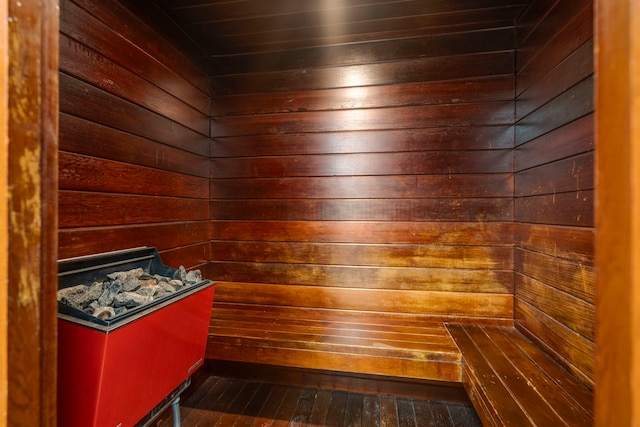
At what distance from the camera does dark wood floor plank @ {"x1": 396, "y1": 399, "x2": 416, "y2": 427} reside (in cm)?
186

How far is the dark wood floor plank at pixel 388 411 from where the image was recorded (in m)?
1.86

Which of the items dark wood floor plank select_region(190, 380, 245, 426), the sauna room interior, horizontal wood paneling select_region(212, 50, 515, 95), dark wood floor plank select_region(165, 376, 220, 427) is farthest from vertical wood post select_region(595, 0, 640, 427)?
dark wood floor plank select_region(165, 376, 220, 427)

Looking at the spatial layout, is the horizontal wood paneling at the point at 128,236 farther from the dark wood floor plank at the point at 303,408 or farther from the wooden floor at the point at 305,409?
the dark wood floor plank at the point at 303,408

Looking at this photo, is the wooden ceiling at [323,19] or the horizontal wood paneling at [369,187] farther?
the horizontal wood paneling at [369,187]

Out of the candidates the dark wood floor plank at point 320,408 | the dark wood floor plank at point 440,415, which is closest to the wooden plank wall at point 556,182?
the dark wood floor plank at point 440,415

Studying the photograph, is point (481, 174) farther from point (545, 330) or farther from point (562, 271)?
point (545, 330)

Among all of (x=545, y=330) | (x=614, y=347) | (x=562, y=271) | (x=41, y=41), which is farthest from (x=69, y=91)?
(x=545, y=330)

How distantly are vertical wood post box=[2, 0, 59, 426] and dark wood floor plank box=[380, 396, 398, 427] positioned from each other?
1838 mm

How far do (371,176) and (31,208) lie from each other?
78.5 inches

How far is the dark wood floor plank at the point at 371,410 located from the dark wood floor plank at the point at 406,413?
14cm

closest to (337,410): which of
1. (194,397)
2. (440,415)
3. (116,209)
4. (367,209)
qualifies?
(440,415)

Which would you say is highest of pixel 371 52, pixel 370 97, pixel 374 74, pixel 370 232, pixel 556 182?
pixel 371 52

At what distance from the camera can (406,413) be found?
1.96 m

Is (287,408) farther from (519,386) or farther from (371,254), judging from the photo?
(519,386)
